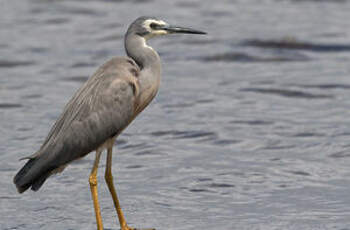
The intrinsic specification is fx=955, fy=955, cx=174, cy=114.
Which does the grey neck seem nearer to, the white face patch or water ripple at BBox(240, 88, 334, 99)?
the white face patch

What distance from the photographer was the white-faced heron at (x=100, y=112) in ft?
23.7

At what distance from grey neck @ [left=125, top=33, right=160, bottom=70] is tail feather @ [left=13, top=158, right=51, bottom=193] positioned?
1.09 metres

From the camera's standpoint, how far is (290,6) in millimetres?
16750

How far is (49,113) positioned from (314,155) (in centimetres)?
338

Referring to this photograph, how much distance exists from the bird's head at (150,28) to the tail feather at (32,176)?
1260mm

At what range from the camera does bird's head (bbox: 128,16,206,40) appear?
7.41 meters

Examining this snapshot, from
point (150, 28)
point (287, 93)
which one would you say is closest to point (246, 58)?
point (287, 93)

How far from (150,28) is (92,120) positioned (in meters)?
0.86

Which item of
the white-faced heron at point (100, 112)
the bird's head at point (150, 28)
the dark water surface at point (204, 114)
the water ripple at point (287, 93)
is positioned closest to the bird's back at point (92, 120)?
the white-faced heron at point (100, 112)

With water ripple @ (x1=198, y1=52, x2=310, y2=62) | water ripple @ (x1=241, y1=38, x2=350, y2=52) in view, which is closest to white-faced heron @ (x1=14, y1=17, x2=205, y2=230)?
water ripple @ (x1=198, y1=52, x2=310, y2=62)

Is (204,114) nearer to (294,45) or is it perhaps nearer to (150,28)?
(294,45)

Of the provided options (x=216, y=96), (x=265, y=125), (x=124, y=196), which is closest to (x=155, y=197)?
(x=124, y=196)

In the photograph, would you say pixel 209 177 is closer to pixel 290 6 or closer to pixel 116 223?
pixel 116 223

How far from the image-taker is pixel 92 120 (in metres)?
7.26
